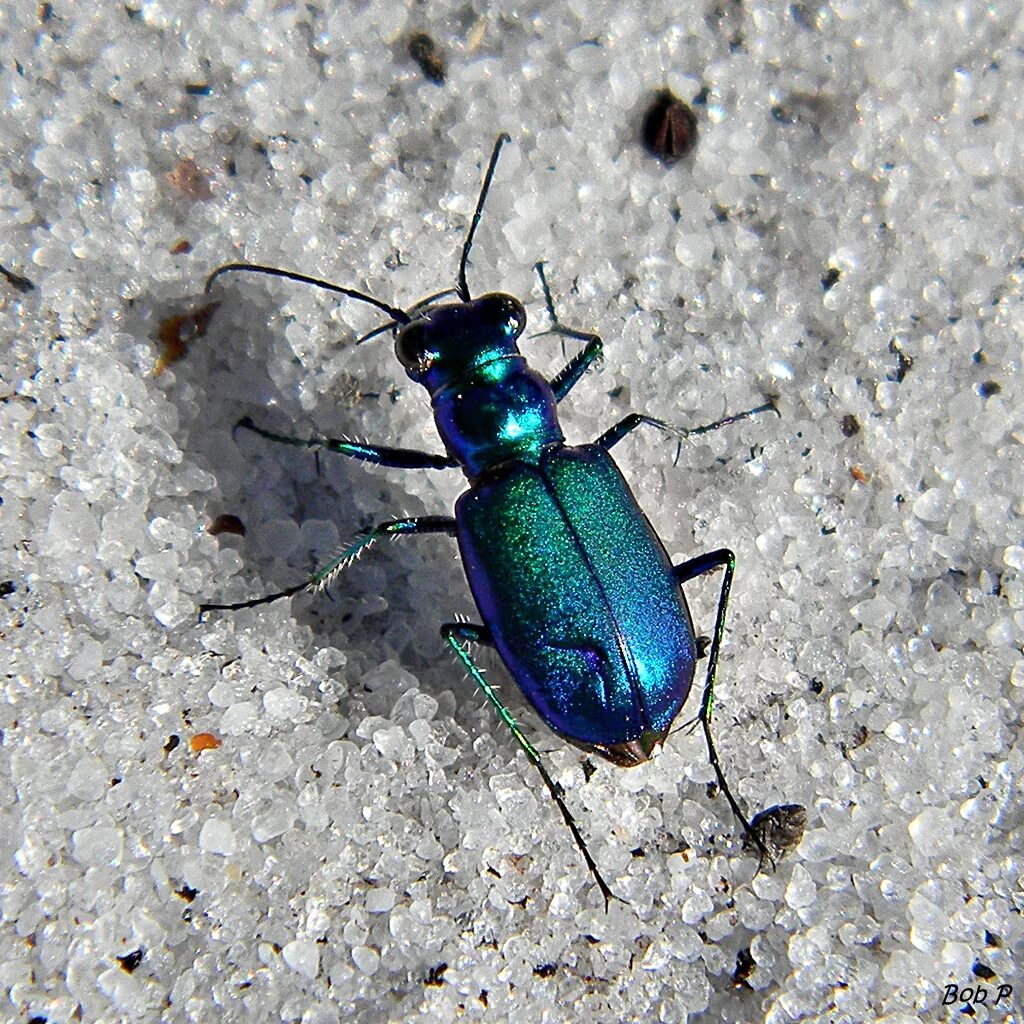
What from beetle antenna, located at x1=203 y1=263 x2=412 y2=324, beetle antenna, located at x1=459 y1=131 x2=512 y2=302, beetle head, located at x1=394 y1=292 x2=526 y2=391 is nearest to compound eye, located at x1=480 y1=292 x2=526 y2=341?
beetle head, located at x1=394 y1=292 x2=526 y2=391

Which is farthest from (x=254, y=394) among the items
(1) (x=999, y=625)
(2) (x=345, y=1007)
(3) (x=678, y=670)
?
(1) (x=999, y=625)

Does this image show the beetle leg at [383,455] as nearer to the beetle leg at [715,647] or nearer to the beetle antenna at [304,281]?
the beetle antenna at [304,281]

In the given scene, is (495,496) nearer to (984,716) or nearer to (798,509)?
(798,509)

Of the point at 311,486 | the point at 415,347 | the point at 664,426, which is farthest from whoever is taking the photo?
Answer: the point at 311,486

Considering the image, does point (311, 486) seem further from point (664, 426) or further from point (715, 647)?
point (715, 647)

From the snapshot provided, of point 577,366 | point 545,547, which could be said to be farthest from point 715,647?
point 577,366

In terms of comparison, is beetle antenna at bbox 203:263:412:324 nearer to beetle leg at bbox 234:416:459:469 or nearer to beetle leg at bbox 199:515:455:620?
beetle leg at bbox 234:416:459:469

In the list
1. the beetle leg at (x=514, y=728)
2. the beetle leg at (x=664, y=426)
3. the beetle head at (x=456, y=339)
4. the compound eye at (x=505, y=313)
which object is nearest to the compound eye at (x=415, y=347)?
the beetle head at (x=456, y=339)
